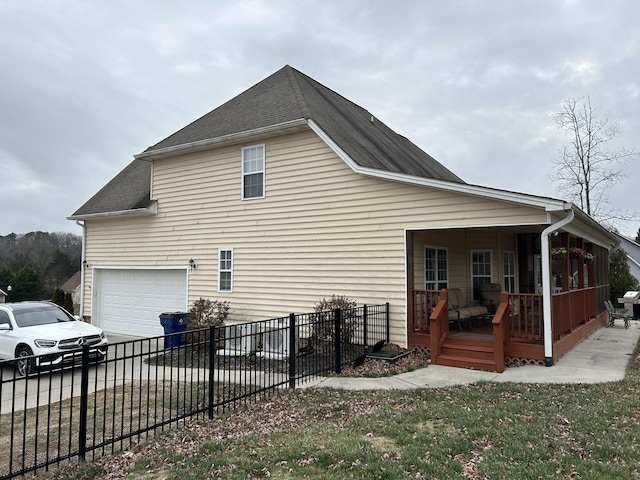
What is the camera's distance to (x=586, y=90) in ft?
85.1

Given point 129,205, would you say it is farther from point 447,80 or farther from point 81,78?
point 447,80

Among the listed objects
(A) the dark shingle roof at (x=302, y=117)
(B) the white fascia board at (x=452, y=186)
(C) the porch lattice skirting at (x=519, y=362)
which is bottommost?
(C) the porch lattice skirting at (x=519, y=362)

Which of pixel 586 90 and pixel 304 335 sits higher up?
pixel 586 90

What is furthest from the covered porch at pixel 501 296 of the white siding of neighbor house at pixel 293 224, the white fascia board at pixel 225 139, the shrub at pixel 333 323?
the white fascia board at pixel 225 139

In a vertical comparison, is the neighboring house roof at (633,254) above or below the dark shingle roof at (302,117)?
below

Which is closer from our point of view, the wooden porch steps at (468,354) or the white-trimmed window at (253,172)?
the wooden porch steps at (468,354)

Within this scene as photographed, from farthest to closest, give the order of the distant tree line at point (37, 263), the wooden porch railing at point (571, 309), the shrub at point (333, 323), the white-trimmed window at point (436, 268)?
the distant tree line at point (37, 263) → the white-trimmed window at point (436, 268) → the shrub at point (333, 323) → the wooden porch railing at point (571, 309)

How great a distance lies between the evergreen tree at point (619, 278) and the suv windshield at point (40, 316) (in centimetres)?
2466

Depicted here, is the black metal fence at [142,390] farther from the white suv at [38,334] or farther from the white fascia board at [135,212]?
the white fascia board at [135,212]

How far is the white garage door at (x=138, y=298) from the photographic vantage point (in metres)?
13.4

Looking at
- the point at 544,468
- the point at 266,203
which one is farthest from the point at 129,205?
the point at 544,468

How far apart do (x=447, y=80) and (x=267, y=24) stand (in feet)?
29.1

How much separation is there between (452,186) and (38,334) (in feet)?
29.0

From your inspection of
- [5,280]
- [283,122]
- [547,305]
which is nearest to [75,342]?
[283,122]
